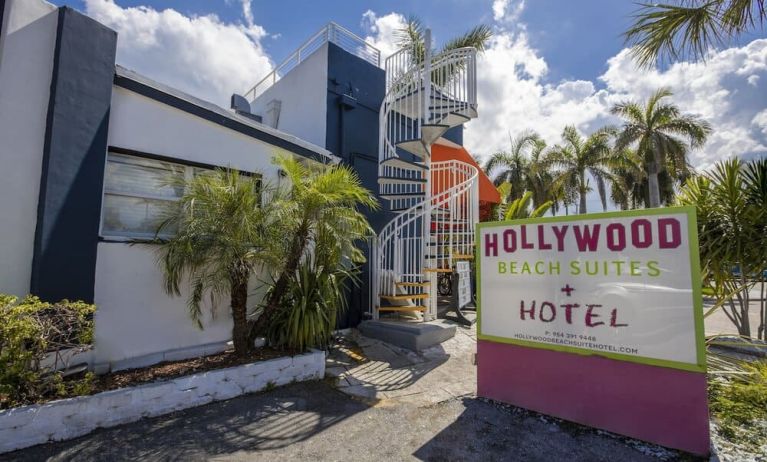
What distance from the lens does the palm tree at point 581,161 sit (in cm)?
1808

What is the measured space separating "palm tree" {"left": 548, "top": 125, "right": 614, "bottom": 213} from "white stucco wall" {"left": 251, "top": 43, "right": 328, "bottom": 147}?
50.8 feet

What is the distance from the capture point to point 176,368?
4.03 metres

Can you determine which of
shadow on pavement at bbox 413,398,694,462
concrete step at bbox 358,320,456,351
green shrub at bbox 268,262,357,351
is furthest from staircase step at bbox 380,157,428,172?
shadow on pavement at bbox 413,398,694,462

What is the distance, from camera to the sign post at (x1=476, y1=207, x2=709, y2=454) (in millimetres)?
2684

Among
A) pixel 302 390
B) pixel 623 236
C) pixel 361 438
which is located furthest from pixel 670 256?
pixel 302 390

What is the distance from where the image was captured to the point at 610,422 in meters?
2.92

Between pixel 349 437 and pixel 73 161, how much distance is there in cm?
386

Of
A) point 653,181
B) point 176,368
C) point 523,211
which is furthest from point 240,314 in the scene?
point 653,181

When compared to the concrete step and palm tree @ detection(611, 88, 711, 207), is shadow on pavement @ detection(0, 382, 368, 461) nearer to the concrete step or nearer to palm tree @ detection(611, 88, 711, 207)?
the concrete step

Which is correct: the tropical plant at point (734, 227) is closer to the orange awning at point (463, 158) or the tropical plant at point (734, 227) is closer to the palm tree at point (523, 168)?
the orange awning at point (463, 158)

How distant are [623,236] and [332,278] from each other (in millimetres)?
3249

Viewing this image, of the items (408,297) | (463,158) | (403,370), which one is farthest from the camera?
(463,158)

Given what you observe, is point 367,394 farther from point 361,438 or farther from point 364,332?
point 364,332

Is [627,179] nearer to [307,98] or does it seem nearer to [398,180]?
[398,180]
